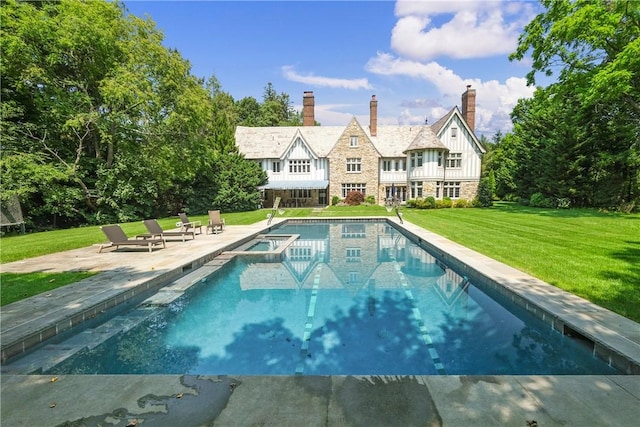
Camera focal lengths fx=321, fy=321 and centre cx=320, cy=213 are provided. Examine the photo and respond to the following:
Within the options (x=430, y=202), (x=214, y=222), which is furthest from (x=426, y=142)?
(x=214, y=222)

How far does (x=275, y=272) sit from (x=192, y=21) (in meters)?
11.1

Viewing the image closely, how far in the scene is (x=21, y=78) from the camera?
19.8 meters

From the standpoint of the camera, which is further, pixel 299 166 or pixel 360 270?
pixel 299 166

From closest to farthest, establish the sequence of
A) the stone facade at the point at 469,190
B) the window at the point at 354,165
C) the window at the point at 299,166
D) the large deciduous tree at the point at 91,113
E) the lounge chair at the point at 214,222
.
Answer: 1. the lounge chair at the point at 214,222
2. the large deciduous tree at the point at 91,113
3. the stone facade at the point at 469,190
4. the window at the point at 354,165
5. the window at the point at 299,166

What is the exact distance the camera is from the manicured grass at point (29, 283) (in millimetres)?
6211

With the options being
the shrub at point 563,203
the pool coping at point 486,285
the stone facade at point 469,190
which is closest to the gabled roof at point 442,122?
the stone facade at point 469,190

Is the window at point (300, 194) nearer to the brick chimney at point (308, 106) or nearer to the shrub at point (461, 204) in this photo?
the brick chimney at point (308, 106)

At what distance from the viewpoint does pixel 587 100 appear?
61.9 feet

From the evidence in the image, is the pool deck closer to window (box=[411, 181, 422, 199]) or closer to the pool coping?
the pool coping

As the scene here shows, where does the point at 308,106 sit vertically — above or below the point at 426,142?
above

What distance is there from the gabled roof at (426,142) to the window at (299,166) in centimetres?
1061

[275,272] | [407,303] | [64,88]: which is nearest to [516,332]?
[407,303]

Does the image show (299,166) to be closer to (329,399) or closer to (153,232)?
(153,232)

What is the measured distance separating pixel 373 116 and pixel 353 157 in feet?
19.7
